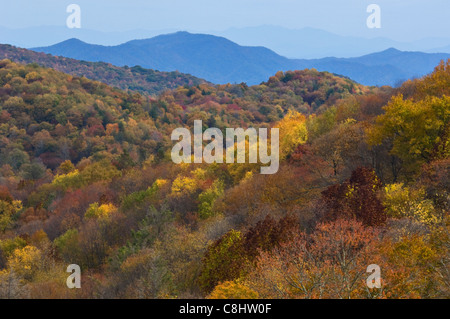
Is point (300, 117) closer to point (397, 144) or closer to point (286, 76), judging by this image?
point (397, 144)

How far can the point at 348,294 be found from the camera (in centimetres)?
1271

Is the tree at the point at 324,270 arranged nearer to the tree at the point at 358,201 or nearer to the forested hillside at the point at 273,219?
the forested hillside at the point at 273,219

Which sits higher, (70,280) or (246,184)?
(246,184)

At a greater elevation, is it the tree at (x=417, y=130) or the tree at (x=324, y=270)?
the tree at (x=417, y=130)

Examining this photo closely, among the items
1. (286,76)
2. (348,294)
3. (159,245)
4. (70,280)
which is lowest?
(70,280)

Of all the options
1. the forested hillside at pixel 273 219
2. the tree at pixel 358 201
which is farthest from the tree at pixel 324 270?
the tree at pixel 358 201

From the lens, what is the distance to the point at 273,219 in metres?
24.0

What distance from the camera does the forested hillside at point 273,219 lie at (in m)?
15.9

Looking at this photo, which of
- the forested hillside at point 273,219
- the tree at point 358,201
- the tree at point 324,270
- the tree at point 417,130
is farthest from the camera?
the tree at point 417,130

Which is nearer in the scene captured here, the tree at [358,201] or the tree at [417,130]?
the tree at [358,201]

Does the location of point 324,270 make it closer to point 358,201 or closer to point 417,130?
point 358,201

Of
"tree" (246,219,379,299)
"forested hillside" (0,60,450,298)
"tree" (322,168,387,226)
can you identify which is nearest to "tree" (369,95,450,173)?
"forested hillside" (0,60,450,298)
